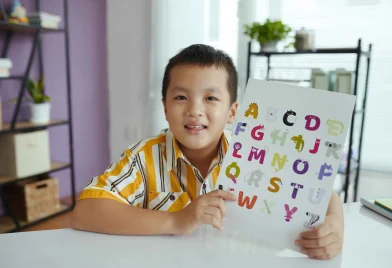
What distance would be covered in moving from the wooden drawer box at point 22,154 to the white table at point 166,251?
5.37 feet

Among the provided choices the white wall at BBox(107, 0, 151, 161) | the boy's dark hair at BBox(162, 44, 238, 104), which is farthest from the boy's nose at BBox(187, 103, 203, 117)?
the white wall at BBox(107, 0, 151, 161)

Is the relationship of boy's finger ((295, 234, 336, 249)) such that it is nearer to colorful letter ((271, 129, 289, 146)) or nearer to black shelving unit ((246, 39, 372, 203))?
colorful letter ((271, 129, 289, 146))

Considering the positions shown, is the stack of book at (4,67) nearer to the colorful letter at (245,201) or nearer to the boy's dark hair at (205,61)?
the boy's dark hair at (205,61)

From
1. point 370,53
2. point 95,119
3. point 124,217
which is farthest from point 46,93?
point 370,53

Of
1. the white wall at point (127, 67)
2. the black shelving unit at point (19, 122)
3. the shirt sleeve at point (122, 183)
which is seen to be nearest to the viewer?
the shirt sleeve at point (122, 183)

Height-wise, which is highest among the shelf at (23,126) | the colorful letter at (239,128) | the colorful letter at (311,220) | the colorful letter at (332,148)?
the colorful letter at (239,128)

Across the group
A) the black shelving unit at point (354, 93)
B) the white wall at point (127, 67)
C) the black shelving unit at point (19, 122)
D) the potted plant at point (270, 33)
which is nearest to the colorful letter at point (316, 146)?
the black shelving unit at point (354, 93)

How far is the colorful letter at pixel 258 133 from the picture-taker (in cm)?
59

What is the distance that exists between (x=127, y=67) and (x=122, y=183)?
2.35 metres

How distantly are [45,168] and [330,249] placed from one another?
216 centimetres

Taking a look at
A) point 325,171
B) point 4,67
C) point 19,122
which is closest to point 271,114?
point 325,171

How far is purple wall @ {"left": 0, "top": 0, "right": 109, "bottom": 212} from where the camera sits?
8.02ft

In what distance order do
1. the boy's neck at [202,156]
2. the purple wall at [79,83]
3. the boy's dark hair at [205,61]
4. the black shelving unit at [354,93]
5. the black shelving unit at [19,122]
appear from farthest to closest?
1. the purple wall at [79,83]
2. the black shelving unit at [19,122]
3. the black shelving unit at [354,93]
4. the boy's neck at [202,156]
5. the boy's dark hair at [205,61]

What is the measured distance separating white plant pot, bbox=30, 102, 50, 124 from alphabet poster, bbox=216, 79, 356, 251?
203 cm
